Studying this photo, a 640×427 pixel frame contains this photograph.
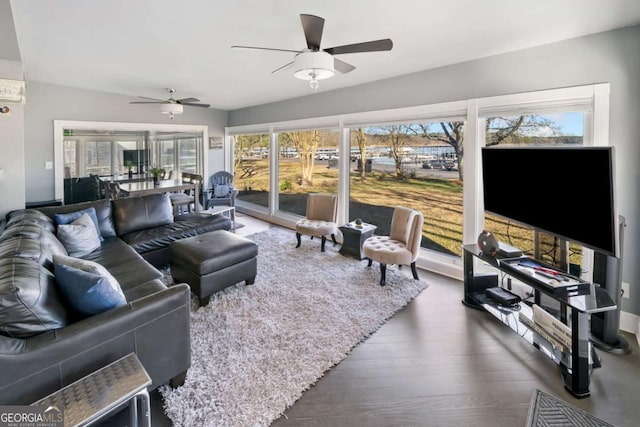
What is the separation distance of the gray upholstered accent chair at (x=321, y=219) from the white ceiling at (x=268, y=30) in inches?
73.2

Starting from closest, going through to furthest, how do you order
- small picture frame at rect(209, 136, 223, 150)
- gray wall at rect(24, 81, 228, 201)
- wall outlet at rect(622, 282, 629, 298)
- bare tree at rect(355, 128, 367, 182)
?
wall outlet at rect(622, 282, 629, 298)
bare tree at rect(355, 128, 367, 182)
gray wall at rect(24, 81, 228, 201)
small picture frame at rect(209, 136, 223, 150)

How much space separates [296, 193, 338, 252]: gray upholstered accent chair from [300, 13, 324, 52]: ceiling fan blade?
9.03ft

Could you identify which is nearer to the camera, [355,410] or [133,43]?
[355,410]

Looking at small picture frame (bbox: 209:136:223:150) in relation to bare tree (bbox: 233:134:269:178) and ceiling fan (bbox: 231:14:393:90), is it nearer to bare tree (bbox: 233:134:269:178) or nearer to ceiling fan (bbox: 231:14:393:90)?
bare tree (bbox: 233:134:269:178)

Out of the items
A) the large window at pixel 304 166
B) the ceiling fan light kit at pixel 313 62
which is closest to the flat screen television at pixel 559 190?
the ceiling fan light kit at pixel 313 62

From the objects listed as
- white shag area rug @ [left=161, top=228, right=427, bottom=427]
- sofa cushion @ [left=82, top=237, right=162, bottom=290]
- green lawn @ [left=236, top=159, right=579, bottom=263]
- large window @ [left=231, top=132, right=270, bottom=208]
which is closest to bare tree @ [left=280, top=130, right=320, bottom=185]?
green lawn @ [left=236, top=159, right=579, bottom=263]

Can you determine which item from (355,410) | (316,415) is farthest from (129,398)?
(355,410)

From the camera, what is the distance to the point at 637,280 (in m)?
2.75

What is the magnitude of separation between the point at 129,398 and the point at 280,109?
588 centimetres

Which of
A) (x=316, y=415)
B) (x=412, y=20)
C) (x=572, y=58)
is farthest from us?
(x=572, y=58)

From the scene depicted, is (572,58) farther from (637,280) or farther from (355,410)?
(355,410)

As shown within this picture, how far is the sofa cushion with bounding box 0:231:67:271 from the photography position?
2146mm

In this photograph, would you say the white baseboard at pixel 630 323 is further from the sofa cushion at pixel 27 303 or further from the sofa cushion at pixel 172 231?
the sofa cushion at pixel 172 231

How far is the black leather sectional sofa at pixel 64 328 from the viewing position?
1.46 m
